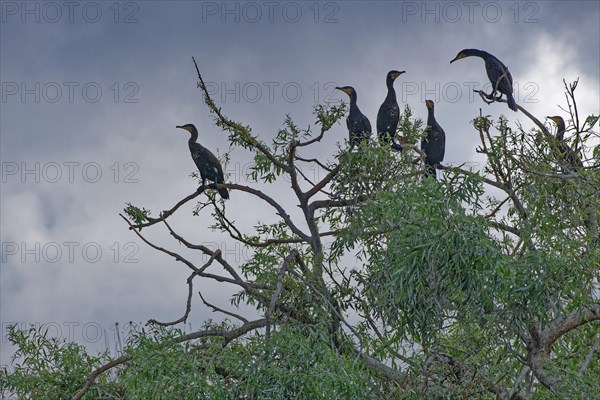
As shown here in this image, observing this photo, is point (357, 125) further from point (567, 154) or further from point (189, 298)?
point (189, 298)

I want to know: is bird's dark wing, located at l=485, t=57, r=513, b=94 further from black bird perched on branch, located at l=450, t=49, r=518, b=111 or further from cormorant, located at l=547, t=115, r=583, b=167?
cormorant, located at l=547, t=115, r=583, b=167

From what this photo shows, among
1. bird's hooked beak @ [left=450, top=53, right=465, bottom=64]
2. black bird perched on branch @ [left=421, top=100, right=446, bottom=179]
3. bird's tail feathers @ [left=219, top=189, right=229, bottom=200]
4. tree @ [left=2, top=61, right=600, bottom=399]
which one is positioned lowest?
tree @ [left=2, top=61, right=600, bottom=399]

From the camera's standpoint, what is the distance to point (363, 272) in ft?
21.9

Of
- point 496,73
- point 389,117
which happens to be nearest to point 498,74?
point 496,73

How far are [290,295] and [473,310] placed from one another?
60.4 inches

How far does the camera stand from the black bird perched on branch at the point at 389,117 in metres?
7.57

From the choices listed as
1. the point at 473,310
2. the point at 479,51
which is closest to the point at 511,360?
the point at 473,310

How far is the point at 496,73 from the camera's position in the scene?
844 centimetres

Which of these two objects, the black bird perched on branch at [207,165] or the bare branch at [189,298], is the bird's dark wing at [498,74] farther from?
the bare branch at [189,298]

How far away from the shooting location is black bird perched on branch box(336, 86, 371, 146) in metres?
7.28

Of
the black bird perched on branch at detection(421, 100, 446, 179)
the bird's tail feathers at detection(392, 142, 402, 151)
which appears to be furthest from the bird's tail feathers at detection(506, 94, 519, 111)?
the bird's tail feathers at detection(392, 142, 402, 151)

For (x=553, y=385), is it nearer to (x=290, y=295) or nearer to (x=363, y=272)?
(x=363, y=272)

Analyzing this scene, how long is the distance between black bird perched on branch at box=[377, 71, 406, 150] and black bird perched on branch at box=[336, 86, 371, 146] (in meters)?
0.16

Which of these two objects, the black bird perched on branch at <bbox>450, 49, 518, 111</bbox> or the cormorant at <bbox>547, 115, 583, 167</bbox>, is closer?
the cormorant at <bbox>547, 115, 583, 167</bbox>
